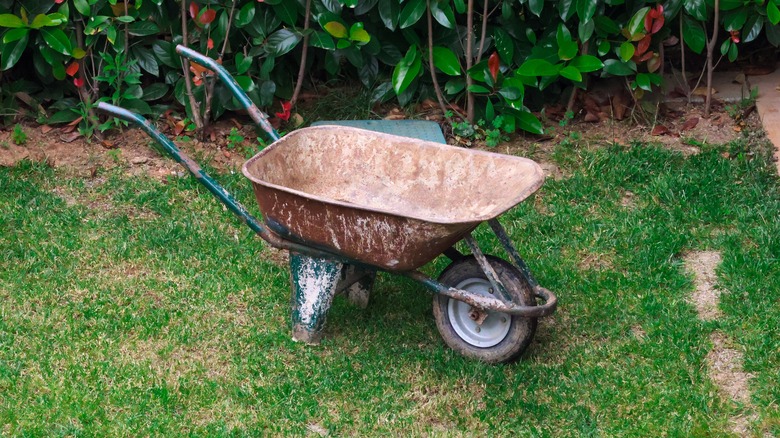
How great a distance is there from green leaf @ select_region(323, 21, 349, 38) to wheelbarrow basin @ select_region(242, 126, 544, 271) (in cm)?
131

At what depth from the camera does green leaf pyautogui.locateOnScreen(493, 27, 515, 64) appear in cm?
568

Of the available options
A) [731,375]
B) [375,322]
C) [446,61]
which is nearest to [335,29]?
[446,61]

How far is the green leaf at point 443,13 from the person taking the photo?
5.46 meters

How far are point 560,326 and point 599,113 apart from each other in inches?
83.5

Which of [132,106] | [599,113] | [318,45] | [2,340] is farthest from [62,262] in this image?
[599,113]

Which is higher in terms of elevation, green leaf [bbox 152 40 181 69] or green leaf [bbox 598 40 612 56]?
green leaf [bbox 598 40 612 56]

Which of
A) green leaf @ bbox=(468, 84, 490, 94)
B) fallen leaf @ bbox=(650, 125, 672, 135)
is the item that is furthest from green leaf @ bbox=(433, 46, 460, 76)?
fallen leaf @ bbox=(650, 125, 672, 135)

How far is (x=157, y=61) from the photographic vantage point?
578 cm

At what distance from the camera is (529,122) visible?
5.71m

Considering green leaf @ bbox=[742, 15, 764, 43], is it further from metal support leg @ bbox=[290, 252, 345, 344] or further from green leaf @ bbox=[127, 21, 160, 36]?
green leaf @ bbox=[127, 21, 160, 36]

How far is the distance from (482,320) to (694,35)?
262 cm

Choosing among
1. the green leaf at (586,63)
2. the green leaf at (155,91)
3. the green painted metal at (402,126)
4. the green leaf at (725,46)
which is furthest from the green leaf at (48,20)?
the green leaf at (725,46)

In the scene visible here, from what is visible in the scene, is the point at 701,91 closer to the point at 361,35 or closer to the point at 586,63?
the point at 586,63

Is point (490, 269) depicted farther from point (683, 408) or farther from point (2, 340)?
point (2, 340)
